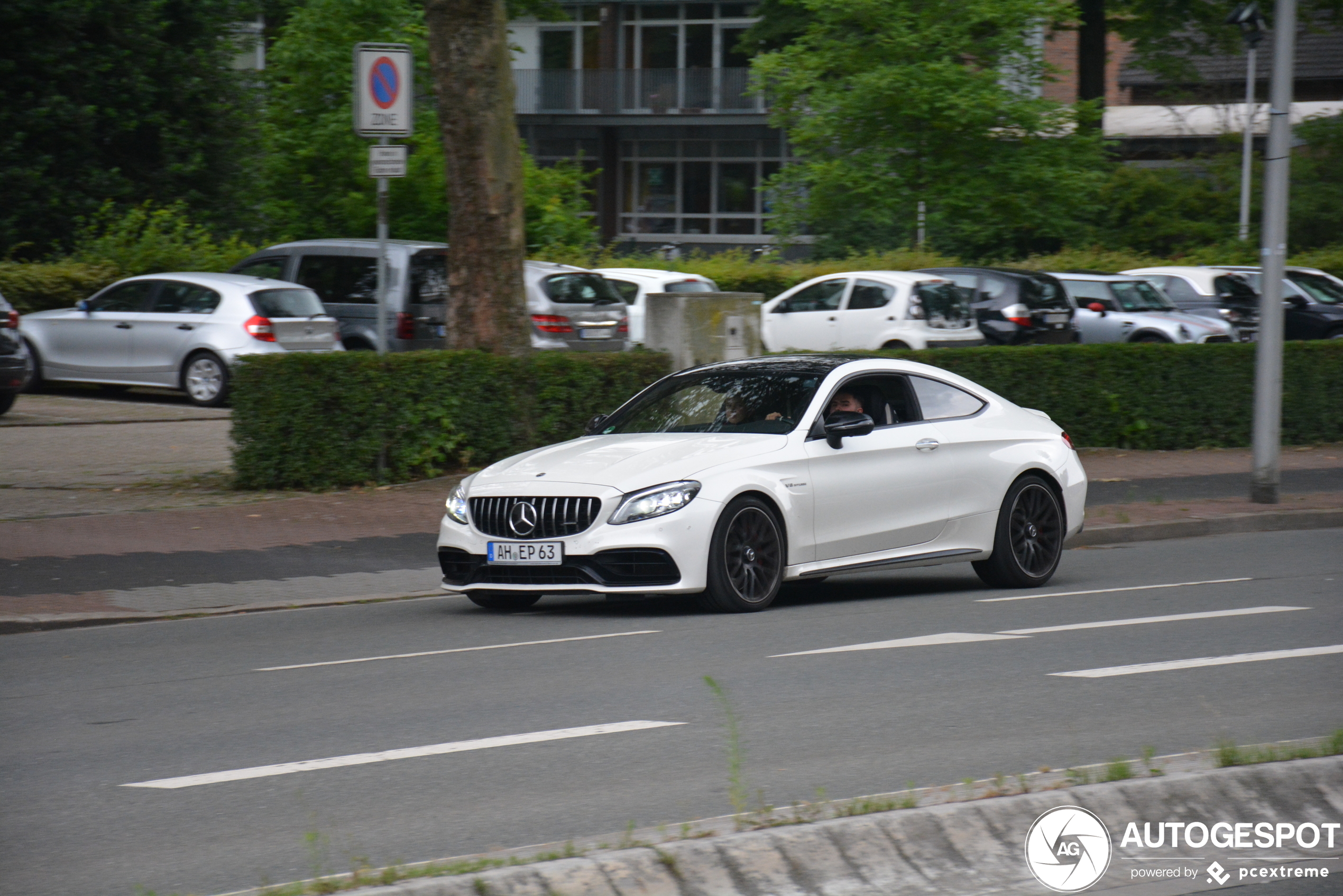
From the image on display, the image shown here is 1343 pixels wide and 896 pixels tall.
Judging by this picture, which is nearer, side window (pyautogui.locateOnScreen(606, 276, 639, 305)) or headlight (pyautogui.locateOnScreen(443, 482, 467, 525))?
headlight (pyautogui.locateOnScreen(443, 482, 467, 525))

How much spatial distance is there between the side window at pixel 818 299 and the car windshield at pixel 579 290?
4.28 metres

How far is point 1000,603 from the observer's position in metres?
10.6

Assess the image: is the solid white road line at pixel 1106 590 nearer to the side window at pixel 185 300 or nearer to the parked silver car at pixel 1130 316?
the side window at pixel 185 300

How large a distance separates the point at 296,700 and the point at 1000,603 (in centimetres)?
483

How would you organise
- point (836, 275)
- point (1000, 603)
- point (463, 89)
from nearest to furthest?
point (1000, 603), point (463, 89), point (836, 275)

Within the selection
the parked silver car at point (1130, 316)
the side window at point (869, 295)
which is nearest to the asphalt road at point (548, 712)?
the side window at point (869, 295)

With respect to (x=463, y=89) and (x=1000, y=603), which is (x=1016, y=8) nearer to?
(x=463, y=89)

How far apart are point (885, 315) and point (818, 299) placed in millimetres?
1744

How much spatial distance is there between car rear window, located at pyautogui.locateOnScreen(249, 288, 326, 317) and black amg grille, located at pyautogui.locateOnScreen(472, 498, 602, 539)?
11.4 meters

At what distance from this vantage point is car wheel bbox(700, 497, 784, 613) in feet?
31.3

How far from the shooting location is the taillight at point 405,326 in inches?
802

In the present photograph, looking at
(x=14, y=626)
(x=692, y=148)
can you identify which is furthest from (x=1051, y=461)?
(x=692, y=148)

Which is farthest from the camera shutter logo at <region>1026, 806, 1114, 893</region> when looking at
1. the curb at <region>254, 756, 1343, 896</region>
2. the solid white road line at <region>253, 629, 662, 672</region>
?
the solid white road line at <region>253, 629, 662, 672</region>

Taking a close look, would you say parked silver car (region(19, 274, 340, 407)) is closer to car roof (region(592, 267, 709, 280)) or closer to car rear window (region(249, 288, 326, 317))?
car rear window (region(249, 288, 326, 317))
